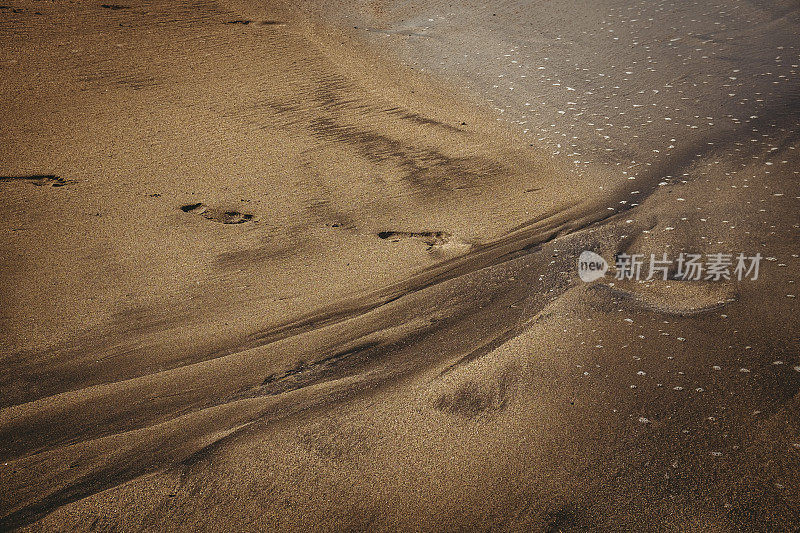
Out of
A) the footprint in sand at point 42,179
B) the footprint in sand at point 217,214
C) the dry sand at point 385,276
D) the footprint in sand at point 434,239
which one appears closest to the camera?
the dry sand at point 385,276

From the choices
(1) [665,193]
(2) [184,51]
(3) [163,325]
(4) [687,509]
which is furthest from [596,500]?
(2) [184,51]

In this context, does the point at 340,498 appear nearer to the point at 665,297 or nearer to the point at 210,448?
the point at 210,448

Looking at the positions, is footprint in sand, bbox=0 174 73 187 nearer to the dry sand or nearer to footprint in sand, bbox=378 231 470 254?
the dry sand

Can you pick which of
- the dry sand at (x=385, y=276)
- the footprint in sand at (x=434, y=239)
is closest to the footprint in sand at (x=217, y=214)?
the dry sand at (x=385, y=276)

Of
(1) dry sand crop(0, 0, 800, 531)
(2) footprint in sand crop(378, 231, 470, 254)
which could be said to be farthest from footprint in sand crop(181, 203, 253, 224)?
(2) footprint in sand crop(378, 231, 470, 254)

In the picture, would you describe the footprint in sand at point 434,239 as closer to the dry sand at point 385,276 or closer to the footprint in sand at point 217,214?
the dry sand at point 385,276
